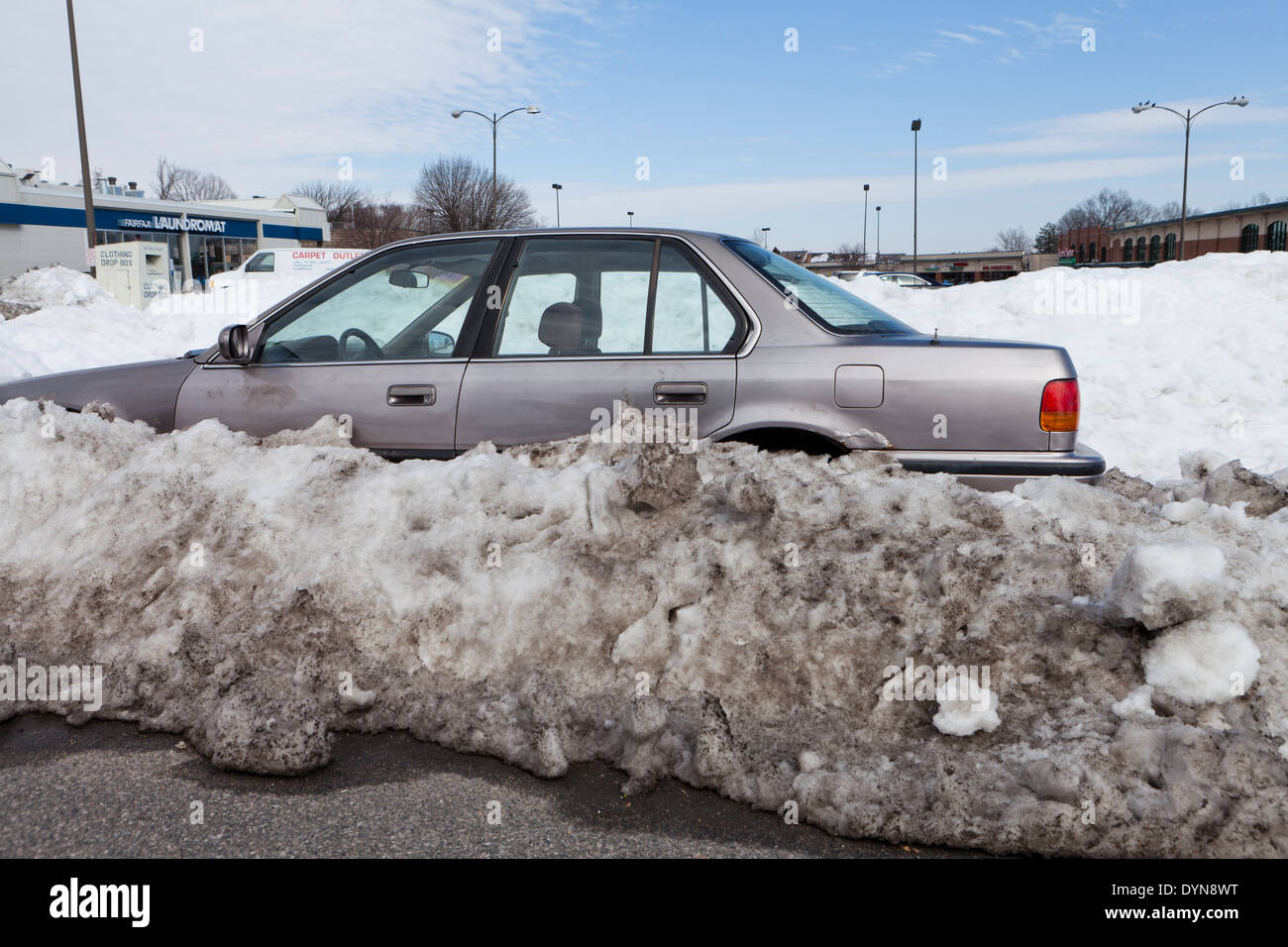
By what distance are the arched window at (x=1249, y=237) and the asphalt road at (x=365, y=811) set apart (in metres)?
63.2

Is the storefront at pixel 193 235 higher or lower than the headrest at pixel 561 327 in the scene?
higher

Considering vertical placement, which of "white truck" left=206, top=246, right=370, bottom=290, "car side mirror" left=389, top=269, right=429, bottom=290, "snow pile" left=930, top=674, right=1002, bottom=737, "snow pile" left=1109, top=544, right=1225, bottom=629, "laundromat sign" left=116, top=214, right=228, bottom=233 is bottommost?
"snow pile" left=930, top=674, right=1002, bottom=737

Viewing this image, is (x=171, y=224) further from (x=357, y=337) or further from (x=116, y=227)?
(x=357, y=337)

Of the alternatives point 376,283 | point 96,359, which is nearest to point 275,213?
point 96,359

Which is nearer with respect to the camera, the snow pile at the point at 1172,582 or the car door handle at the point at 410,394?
the snow pile at the point at 1172,582

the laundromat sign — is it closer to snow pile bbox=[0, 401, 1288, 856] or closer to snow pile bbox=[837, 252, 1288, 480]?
snow pile bbox=[837, 252, 1288, 480]

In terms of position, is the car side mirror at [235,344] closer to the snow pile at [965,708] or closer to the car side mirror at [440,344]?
the car side mirror at [440,344]

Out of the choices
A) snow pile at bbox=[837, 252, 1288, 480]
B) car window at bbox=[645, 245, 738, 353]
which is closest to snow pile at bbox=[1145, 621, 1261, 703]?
car window at bbox=[645, 245, 738, 353]

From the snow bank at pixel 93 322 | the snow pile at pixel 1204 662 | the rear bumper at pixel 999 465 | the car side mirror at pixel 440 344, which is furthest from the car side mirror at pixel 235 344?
the snow bank at pixel 93 322

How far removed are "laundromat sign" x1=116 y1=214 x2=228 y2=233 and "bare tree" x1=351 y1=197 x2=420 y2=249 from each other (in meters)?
12.9

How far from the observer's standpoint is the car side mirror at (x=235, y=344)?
4676mm

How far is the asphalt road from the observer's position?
8.39 ft

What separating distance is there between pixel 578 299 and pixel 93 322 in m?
13.4

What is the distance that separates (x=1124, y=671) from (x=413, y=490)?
103 inches
